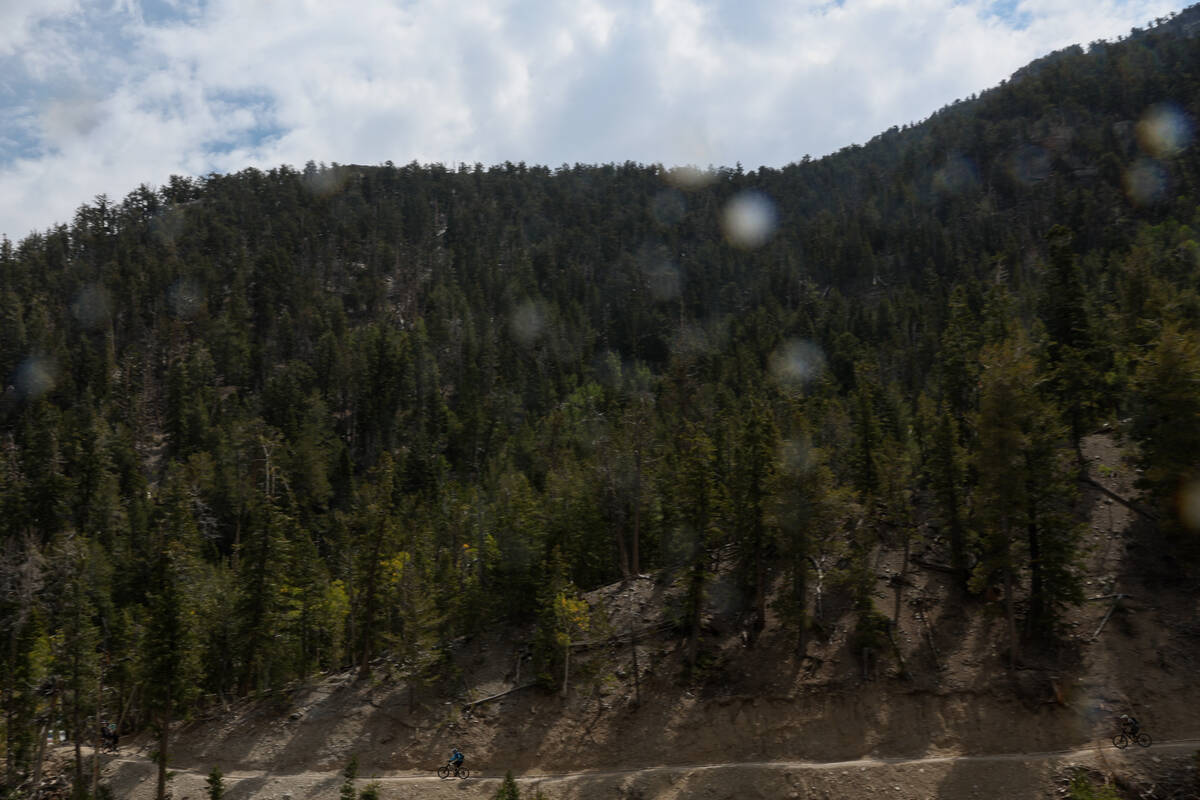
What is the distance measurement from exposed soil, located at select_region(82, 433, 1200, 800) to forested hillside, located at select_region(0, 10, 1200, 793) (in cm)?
182

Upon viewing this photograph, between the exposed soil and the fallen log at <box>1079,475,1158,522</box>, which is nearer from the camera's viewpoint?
the exposed soil

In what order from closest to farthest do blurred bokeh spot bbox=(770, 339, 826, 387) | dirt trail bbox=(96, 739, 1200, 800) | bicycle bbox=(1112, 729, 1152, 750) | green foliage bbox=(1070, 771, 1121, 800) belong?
green foliage bbox=(1070, 771, 1121, 800) → bicycle bbox=(1112, 729, 1152, 750) → dirt trail bbox=(96, 739, 1200, 800) → blurred bokeh spot bbox=(770, 339, 826, 387)

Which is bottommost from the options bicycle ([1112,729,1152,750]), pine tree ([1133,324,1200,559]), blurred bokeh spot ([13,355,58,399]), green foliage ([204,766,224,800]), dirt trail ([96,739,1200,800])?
dirt trail ([96,739,1200,800])

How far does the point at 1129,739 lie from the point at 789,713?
13343 millimetres

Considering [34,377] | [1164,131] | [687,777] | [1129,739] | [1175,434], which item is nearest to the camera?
[1129,739]

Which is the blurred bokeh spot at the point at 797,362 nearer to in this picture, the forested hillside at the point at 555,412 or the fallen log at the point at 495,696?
the forested hillside at the point at 555,412

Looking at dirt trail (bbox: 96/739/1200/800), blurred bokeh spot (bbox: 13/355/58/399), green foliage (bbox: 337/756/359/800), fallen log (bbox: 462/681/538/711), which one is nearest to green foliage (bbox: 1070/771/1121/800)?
dirt trail (bbox: 96/739/1200/800)

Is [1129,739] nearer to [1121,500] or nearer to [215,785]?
[1121,500]

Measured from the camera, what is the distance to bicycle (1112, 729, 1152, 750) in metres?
28.4

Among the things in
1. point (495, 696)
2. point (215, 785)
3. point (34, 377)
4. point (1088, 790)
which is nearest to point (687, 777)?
point (495, 696)

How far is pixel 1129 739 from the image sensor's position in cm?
2873

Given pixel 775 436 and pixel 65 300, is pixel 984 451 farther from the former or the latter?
pixel 65 300

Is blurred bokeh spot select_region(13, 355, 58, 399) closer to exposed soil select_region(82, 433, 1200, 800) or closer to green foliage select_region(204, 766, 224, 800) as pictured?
exposed soil select_region(82, 433, 1200, 800)

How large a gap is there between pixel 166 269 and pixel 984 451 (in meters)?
157
